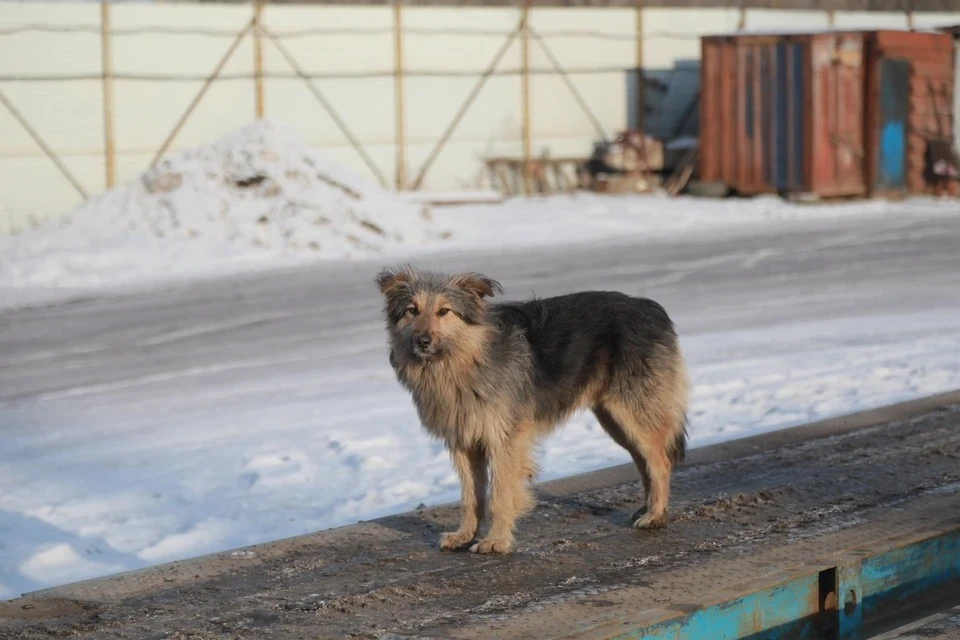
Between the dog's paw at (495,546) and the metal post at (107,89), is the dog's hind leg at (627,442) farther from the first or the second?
the metal post at (107,89)

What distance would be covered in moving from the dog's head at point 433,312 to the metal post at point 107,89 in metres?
17.5

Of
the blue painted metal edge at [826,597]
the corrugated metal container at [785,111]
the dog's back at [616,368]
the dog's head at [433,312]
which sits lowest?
the blue painted metal edge at [826,597]

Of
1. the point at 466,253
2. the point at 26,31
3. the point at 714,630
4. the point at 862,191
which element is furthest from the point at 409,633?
the point at 862,191

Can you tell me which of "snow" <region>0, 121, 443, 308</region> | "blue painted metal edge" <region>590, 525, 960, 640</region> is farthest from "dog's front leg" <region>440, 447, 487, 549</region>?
"snow" <region>0, 121, 443, 308</region>

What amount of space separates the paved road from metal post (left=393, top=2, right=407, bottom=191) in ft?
22.8

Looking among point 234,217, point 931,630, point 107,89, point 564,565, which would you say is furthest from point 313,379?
point 107,89

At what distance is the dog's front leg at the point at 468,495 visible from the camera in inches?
256

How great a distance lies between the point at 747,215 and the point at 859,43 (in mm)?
4698

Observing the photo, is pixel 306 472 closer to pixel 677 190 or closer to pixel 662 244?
pixel 662 244

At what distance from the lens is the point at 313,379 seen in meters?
11.4

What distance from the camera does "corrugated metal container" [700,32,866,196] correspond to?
1017 inches

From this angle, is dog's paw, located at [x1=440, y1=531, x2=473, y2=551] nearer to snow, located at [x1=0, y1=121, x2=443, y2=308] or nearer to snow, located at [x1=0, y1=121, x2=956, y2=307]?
snow, located at [x1=0, y1=121, x2=956, y2=307]

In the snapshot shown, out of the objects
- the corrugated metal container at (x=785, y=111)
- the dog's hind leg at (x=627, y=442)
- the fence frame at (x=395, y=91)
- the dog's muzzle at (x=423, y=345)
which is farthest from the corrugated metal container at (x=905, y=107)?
the dog's muzzle at (x=423, y=345)

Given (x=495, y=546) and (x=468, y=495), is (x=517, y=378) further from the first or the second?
(x=495, y=546)
